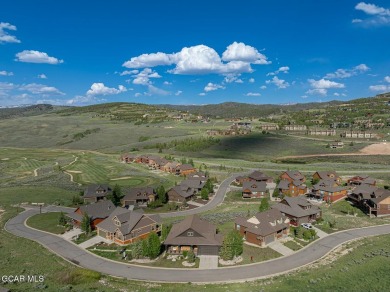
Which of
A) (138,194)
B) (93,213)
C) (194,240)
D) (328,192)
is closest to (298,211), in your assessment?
Result: (328,192)

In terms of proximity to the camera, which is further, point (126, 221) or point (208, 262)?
point (126, 221)

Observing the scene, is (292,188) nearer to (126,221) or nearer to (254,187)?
(254,187)

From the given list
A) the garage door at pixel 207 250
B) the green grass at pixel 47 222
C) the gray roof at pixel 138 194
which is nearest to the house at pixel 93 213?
the green grass at pixel 47 222

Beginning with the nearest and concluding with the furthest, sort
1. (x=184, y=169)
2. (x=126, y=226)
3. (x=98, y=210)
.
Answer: (x=126, y=226)
(x=98, y=210)
(x=184, y=169)

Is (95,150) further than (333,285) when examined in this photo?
Yes

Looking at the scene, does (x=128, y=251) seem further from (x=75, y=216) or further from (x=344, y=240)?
(x=344, y=240)

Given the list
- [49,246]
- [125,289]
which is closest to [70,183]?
[49,246]

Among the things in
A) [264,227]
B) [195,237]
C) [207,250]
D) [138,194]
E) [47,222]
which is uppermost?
[138,194]

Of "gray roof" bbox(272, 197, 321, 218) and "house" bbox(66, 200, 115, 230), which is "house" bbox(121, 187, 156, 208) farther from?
"gray roof" bbox(272, 197, 321, 218)

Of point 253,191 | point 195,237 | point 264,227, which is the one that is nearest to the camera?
point 195,237
